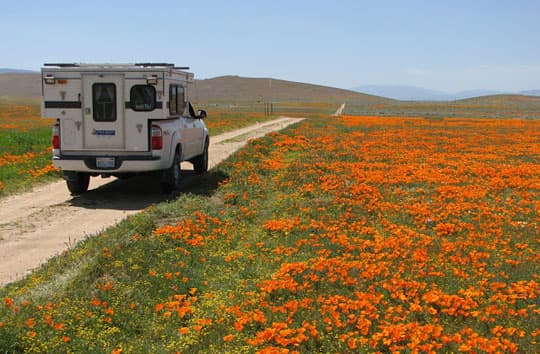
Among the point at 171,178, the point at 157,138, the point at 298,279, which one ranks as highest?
Answer: the point at 157,138

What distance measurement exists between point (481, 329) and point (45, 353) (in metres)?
4.45

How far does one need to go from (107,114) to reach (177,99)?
82.8 inches

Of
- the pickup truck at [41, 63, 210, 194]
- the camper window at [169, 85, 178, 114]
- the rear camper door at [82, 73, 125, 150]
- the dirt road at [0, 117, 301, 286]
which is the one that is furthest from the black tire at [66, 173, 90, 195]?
the camper window at [169, 85, 178, 114]

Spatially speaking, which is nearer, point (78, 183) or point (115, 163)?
point (115, 163)

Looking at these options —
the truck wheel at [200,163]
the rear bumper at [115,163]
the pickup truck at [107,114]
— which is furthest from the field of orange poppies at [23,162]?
the truck wheel at [200,163]

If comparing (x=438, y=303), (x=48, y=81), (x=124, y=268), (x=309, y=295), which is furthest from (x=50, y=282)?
(x=48, y=81)

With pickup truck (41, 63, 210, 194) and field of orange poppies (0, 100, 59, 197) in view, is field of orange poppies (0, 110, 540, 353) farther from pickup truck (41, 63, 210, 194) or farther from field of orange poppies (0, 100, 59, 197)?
field of orange poppies (0, 100, 59, 197)

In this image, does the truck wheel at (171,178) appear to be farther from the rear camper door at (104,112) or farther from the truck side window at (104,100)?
the truck side window at (104,100)

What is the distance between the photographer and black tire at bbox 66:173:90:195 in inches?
538

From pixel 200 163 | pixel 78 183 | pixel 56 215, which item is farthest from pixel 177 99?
pixel 56 215

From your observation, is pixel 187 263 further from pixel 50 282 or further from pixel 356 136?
pixel 356 136

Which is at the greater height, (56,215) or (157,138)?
(157,138)

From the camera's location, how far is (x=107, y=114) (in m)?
13.2

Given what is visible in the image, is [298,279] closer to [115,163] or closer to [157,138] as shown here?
[157,138]
